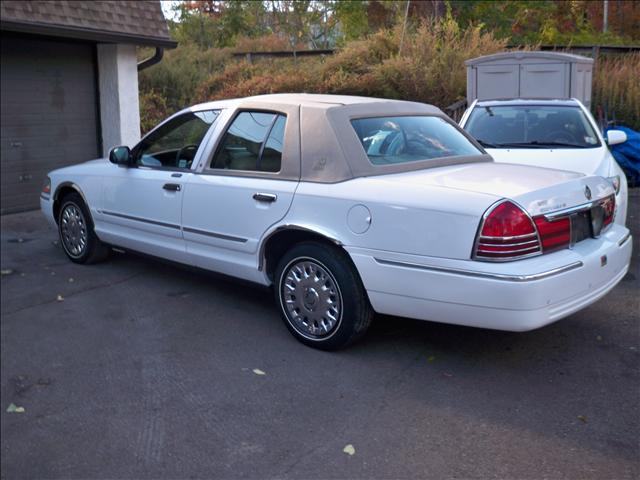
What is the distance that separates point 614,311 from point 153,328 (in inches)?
138

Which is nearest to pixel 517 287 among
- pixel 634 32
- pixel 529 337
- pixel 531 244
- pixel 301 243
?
pixel 531 244

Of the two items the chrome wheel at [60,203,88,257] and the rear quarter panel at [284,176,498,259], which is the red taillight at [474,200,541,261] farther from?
the chrome wheel at [60,203,88,257]

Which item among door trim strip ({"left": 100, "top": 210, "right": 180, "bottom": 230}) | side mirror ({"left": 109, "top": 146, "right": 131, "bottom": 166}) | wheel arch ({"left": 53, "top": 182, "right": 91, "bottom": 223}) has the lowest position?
door trim strip ({"left": 100, "top": 210, "right": 180, "bottom": 230})

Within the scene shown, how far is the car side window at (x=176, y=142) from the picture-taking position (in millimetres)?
6141

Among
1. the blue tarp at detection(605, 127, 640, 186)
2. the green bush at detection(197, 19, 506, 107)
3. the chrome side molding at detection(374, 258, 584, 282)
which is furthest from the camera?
the green bush at detection(197, 19, 506, 107)

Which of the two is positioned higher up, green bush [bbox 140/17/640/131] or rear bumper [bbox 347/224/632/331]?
green bush [bbox 140/17/640/131]

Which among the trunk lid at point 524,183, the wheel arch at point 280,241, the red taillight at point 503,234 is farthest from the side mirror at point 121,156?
the red taillight at point 503,234

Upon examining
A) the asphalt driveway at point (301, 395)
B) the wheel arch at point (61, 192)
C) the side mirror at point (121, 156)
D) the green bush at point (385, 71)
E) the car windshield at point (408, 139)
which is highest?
the green bush at point (385, 71)

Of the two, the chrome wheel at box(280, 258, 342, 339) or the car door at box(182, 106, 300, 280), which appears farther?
the car door at box(182, 106, 300, 280)

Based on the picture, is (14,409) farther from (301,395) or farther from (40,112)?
(40,112)

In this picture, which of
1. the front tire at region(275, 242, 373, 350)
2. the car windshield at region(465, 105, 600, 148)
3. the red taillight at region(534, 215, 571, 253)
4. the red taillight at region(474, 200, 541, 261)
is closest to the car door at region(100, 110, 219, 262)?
the front tire at region(275, 242, 373, 350)

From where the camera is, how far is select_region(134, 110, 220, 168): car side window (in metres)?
6.14

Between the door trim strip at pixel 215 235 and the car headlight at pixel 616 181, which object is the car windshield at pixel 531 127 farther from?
the door trim strip at pixel 215 235

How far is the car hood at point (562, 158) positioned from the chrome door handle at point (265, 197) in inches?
116
